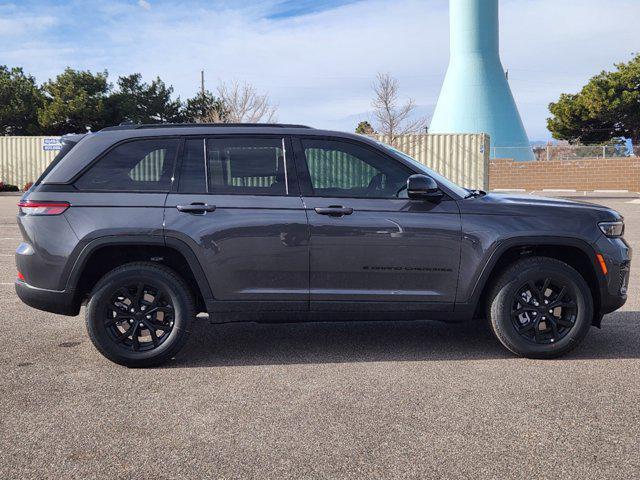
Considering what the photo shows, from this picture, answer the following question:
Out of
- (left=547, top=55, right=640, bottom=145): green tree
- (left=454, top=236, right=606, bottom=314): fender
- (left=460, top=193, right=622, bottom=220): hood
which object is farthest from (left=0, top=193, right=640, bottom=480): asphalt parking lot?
(left=547, top=55, right=640, bottom=145): green tree

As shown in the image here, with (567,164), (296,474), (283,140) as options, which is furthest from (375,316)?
(567,164)

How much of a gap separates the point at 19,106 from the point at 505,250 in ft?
181

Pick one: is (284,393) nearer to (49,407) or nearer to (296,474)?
(296,474)

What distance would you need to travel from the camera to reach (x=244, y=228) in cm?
480

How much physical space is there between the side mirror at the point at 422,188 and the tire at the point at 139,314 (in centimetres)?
181

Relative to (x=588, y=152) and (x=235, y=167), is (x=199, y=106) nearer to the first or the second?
(x=588, y=152)

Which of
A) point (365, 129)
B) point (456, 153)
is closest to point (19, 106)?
point (365, 129)

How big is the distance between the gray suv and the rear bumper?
1 centimetres

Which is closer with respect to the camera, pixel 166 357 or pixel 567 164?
pixel 166 357

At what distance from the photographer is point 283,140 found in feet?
16.6

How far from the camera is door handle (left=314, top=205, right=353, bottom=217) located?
4.81m

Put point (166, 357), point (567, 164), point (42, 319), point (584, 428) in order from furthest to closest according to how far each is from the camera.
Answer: point (567, 164), point (42, 319), point (166, 357), point (584, 428)

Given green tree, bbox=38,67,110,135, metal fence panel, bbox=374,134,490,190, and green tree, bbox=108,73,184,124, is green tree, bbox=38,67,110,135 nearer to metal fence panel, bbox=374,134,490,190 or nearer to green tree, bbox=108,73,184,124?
green tree, bbox=108,73,184,124

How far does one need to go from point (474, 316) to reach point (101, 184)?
302cm
